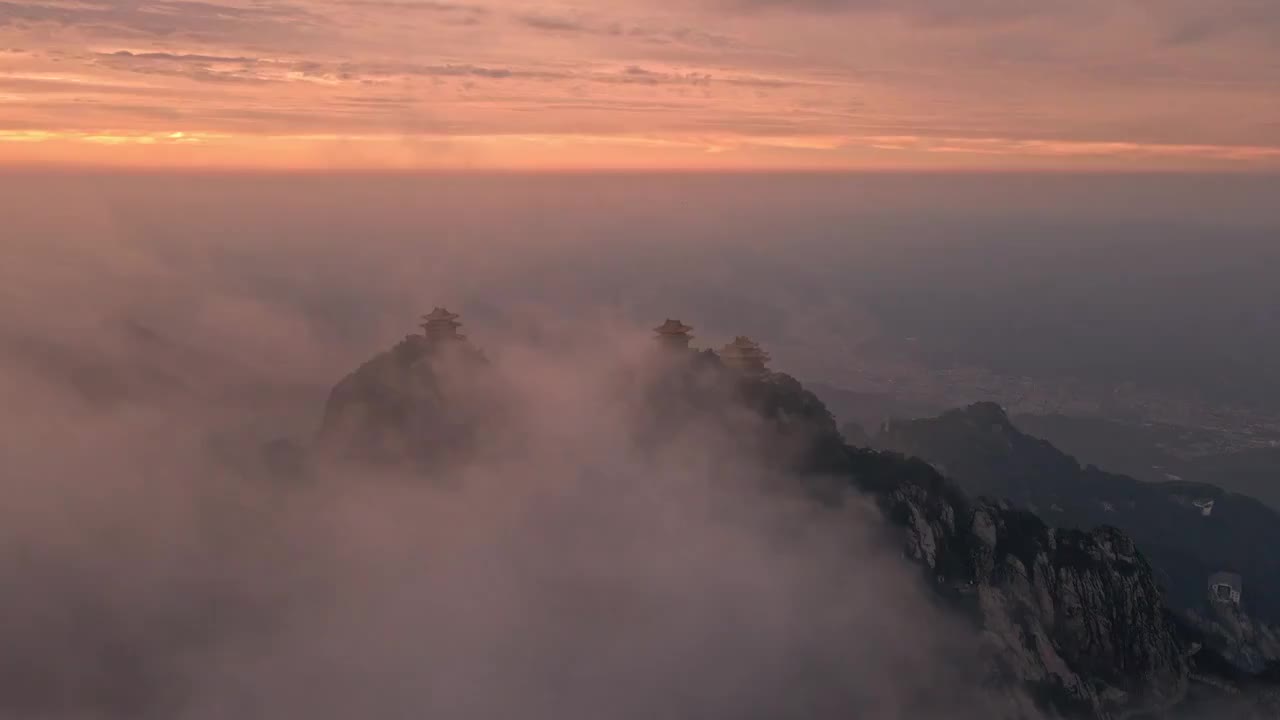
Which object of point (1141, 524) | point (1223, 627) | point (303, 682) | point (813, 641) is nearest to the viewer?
point (303, 682)

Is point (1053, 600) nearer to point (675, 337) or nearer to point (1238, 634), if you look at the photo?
point (1238, 634)

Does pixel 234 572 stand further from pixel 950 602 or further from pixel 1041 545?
pixel 1041 545

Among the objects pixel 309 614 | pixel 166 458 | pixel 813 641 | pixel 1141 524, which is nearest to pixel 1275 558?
pixel 1141 524

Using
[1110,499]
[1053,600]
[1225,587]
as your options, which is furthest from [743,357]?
[1110,499]

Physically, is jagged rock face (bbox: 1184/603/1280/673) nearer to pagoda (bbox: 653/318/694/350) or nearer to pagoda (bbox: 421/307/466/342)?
pagoda (bbox: 653/318/694/350)

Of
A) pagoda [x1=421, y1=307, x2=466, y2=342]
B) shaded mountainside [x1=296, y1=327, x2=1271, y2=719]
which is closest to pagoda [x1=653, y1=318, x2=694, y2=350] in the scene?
shaded mountainside [x1=296, y1=327, x2=1271, y2=719]
